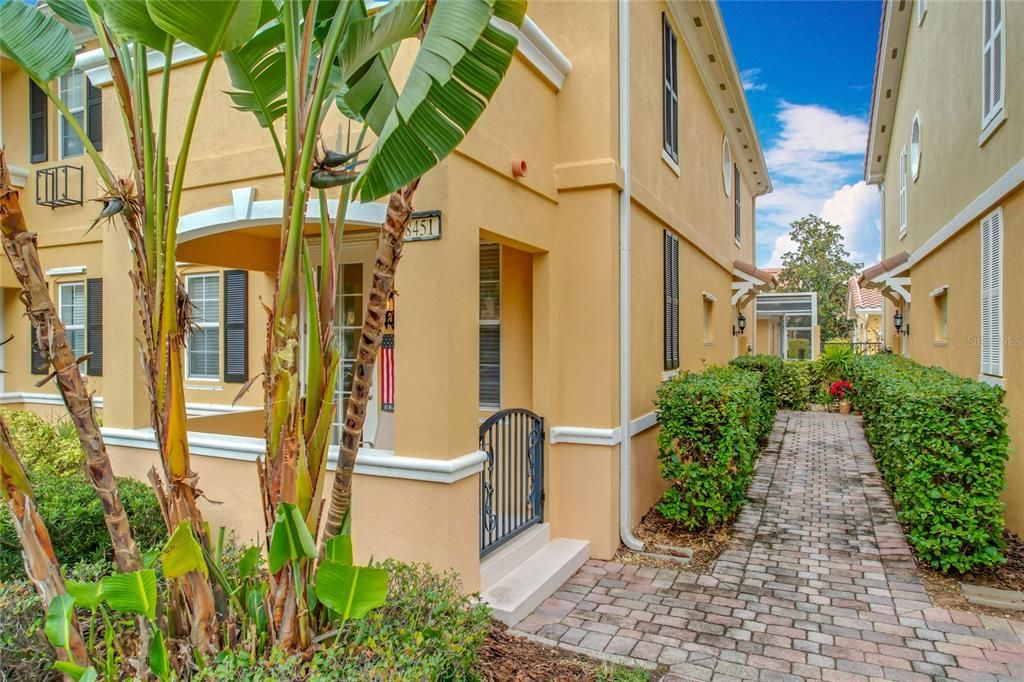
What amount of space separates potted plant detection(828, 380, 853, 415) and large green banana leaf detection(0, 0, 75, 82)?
18.2 m

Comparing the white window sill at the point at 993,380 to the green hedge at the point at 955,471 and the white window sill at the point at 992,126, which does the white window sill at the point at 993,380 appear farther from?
the white window sill at the point at 992,126

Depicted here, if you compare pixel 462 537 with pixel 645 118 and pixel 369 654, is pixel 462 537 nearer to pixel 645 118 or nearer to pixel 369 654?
pixel 369 654

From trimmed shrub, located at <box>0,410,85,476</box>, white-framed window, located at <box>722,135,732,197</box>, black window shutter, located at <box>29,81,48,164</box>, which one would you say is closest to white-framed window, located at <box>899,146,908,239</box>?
white-framed window, located at <box>722,135,732,197</box>

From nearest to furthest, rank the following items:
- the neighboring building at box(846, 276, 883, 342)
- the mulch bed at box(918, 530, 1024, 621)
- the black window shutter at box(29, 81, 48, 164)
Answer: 1. the mulch bed at box(918, 530, 1024, 621)
2. the black window shutter at box(29, 81, 48, 164)
3. the neighboring building at box(846, 276, 883, 342)

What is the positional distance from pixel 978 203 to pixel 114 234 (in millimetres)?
9674

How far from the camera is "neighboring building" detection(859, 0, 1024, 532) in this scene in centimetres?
658

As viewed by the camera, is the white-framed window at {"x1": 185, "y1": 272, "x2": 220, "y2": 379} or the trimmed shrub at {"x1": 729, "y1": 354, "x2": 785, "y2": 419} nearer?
the white-framed window at {"x1": 185, "y1": 272, "x2": 220, "y2": 379}

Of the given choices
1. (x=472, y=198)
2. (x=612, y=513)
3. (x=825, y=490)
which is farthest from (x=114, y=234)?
(x=825, y=490)

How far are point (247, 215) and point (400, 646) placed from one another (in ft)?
12.6

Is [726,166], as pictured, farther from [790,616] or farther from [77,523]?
[77,523]

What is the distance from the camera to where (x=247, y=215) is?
17.8 feet

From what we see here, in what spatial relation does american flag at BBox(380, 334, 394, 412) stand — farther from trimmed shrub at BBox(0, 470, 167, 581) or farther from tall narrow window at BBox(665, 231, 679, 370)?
tall narrow window at BBox(665, 231, 679, 370)

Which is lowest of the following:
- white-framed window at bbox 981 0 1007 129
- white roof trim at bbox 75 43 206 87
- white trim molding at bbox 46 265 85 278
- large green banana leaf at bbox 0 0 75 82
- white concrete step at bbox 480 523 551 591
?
white concrete step at bbox 480 523 551 591

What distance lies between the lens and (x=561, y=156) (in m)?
6.60
